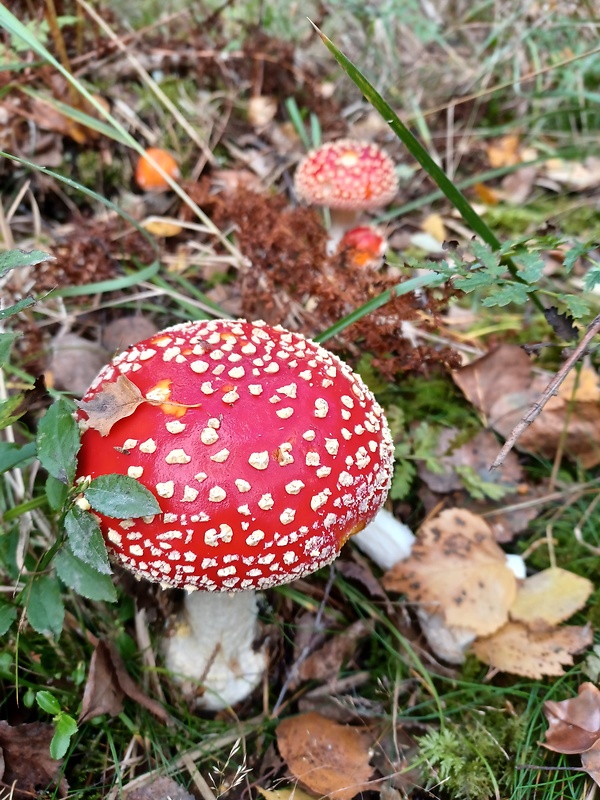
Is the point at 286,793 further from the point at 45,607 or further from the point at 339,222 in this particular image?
the point at 339,222

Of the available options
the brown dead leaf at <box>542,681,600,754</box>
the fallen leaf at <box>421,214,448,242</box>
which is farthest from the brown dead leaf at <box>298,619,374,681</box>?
the fallen leaf at <box>421,214,448,242</box>

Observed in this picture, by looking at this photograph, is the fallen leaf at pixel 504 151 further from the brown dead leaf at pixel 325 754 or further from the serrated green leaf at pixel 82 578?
the serrated green leaf at pixel 82 578

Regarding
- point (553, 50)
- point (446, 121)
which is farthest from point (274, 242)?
point (553, 50)

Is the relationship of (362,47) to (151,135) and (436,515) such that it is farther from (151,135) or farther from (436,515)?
(436,515)

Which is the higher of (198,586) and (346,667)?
(198,586)

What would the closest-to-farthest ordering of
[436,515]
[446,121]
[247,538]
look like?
1. [247,538]
2. [436,515]
3. [446,121]
